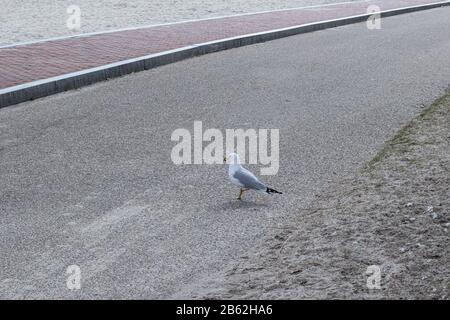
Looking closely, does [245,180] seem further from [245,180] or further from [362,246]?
[362,246]

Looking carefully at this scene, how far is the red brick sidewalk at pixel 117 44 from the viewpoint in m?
12.0

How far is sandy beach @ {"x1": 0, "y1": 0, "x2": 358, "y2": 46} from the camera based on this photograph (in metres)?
17.1

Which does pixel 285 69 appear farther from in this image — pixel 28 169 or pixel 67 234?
pixel 67 234

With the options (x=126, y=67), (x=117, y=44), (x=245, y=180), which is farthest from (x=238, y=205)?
(x=117, y=44)

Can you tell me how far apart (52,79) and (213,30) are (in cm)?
620

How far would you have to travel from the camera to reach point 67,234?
589 cm

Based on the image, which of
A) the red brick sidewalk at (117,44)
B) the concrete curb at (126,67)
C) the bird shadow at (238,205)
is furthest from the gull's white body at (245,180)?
the red brick sidewalk at (117,44)

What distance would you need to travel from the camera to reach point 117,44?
1457cm

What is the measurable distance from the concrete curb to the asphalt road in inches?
7.7

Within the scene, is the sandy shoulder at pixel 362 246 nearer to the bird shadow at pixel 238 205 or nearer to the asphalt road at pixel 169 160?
the asphalt road at pixel 169 160

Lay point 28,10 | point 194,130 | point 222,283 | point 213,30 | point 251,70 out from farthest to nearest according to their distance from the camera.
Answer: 1. point 28,10
2. point 213,30
3. point 251,70
4. point 194,130
5. point 222,283

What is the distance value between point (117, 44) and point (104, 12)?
6.42 meters

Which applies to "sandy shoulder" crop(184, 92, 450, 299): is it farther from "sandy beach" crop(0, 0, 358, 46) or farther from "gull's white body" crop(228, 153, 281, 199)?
"sandy beach" crop(0, 0, 358, 46)

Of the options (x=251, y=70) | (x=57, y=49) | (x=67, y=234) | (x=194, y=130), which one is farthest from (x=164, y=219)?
(x=57, y=49)
